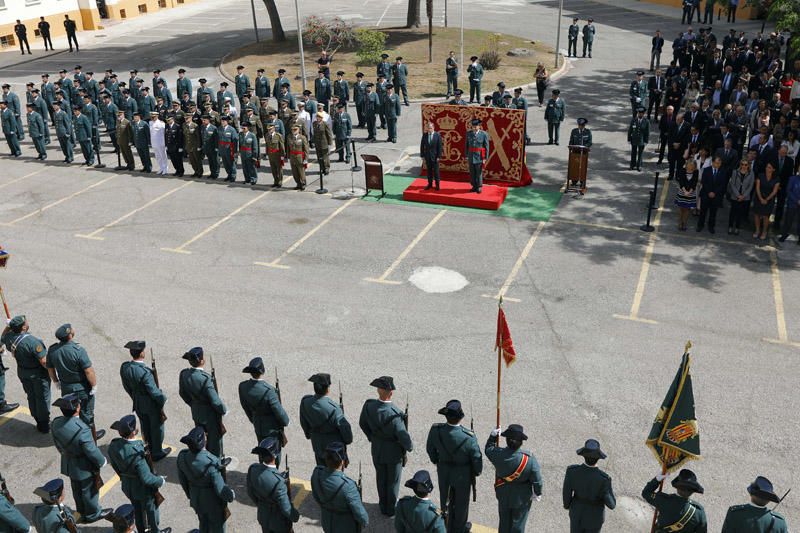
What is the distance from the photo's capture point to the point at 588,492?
7.02 meters

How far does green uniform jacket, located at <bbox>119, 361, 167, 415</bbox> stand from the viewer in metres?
8.91

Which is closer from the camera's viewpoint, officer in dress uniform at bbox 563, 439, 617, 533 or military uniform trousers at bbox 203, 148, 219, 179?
officer in dress uniform at bbox 563, 439, 617, 533

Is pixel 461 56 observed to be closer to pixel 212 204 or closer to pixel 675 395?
pixel 212 204

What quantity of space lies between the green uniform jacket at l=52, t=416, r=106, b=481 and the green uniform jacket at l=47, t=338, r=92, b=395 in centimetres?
143

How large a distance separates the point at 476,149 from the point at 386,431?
10.5 metres

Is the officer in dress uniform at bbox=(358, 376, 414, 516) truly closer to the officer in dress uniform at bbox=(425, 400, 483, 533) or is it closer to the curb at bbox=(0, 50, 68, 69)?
the officer in dress uniform at bbox=(425, 400, 483, 533)

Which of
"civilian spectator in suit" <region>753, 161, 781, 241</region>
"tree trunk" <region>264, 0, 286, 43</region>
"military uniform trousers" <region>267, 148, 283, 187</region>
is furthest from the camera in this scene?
"tree trunk" <region>264, 0, 286, 43</region>

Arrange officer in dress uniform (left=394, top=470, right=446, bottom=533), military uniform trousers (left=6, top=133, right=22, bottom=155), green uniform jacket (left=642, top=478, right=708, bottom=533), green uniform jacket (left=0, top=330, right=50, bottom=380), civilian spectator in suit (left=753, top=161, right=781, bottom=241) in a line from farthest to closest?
military uniform trousers (left=6, top=133, right=22, bottom=155), civilian spectator in suit (left=753, top=161, right=781, bottom=241), green uniform jacket (left=0, top=330, right=50, bottom=380), green uniform jacket (left=642, top=478, right=708, bottom=533), officer in dress uniform (left=394, top=470, right=446, bottom=533)

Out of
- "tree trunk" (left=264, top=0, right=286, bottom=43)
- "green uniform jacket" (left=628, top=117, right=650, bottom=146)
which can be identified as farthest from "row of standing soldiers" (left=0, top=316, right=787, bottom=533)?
"tree trunk" (left=264, top=0, right=286, bottom=43)

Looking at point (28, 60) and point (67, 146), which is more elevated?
point (28, 60)

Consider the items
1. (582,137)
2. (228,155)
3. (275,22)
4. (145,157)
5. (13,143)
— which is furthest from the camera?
(275,22)

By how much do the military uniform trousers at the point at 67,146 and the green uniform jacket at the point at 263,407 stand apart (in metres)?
15.9

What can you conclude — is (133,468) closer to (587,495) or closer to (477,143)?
(587,495)

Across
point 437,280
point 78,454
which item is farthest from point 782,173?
point 78,454
